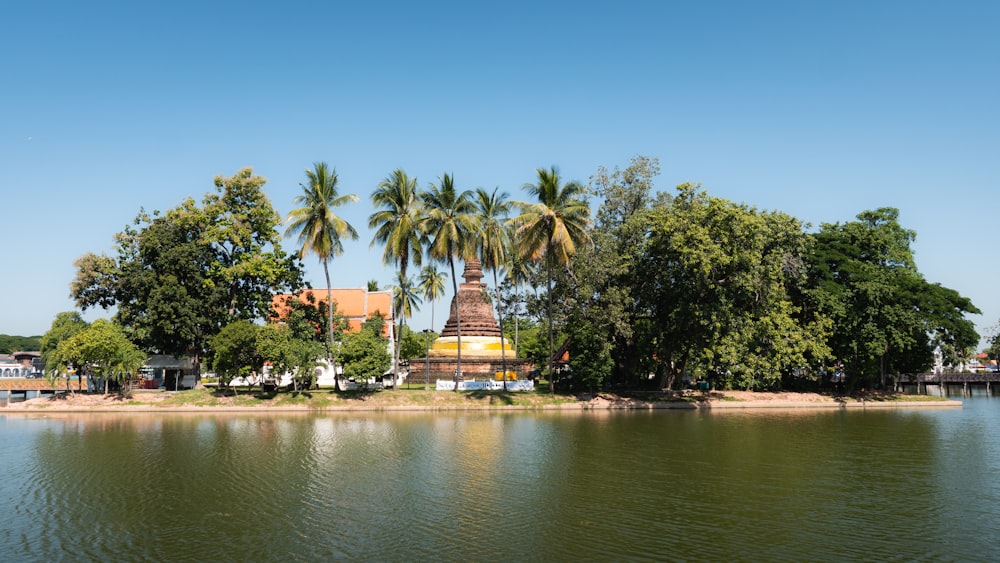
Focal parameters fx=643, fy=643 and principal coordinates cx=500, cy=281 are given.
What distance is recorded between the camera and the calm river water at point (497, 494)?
12.1 meters

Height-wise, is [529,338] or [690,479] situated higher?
[529,338]

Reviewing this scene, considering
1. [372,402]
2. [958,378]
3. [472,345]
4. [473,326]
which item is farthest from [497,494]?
[958,378]

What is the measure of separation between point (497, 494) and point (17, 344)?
15700 cm

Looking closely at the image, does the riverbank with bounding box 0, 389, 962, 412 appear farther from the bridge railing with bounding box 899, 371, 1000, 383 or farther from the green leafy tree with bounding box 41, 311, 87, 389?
the bridge railing with bounding box 899, 371, 1000, 383

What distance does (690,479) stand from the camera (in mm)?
17922

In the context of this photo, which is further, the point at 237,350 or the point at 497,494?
the point at 237,350

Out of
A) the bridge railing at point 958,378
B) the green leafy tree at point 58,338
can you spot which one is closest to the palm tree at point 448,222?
the green leafy tree at point 58,338

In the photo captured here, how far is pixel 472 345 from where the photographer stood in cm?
5059

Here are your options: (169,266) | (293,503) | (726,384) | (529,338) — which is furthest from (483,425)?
(529,338)

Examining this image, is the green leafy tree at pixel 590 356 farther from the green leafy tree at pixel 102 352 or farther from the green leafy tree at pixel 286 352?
the green leafy tree at pixel 102 352

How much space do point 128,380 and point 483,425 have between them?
2829 centimetres

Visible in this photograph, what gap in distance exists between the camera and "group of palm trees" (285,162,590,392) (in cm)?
4009

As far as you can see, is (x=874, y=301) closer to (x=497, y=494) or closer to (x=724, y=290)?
(x=724, y=290)

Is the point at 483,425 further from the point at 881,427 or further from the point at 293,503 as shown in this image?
the point at 881,427
